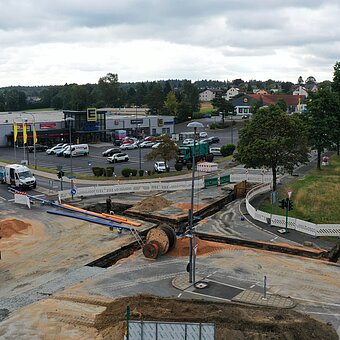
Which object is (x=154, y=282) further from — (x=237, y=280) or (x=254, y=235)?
(x=254, y=235)

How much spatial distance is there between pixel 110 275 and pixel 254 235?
1094 centimetres

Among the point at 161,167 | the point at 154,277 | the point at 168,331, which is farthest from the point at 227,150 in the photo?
the point at 168,331

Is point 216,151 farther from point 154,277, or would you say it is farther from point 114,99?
point 114,99

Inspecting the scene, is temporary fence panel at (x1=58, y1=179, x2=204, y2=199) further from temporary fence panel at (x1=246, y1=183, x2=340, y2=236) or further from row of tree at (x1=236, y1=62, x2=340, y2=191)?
temporary fence panel at (x1=246, y1=183, x2=340, y2=236)

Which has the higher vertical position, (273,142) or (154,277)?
(273,142)

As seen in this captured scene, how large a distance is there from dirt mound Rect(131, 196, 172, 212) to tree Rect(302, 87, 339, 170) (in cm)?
2198

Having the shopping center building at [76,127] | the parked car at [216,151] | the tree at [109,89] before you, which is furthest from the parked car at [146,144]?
the tree at [109,89]

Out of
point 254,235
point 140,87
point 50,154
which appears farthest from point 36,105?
point 254,235

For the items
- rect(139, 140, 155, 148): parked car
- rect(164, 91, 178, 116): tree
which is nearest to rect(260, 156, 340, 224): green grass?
rect(139, 140, 155, 148): parked car

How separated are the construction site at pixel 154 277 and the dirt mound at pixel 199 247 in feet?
0.31

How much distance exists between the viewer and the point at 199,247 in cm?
2894

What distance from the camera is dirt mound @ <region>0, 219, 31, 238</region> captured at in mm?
32781

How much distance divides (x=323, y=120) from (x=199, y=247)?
30236 millimetres

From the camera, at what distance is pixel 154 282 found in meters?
23.8
